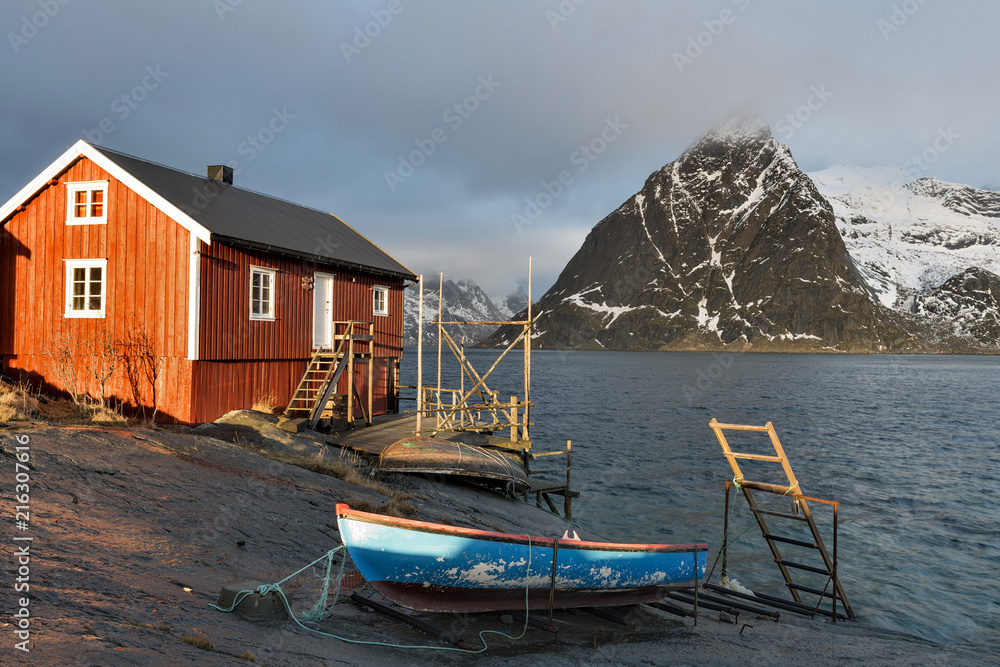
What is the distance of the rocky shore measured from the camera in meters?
6.95

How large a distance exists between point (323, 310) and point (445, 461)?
371 inches

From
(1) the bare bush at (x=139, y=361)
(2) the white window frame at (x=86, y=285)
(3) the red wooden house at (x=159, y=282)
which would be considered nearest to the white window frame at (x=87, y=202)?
(3) the red wooden house at (x=159, y=282)

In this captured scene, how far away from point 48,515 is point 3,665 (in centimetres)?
527

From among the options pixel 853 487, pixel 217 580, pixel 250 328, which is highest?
pixel 250 328

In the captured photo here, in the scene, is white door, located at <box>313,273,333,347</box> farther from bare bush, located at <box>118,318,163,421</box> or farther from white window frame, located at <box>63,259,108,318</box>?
white window frame, located at <box>63,259,108,318</box>

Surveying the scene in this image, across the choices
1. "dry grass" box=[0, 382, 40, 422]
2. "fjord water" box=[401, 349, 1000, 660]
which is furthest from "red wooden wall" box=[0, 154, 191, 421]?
"fjord water" box=[401, 349, 1000, 660]

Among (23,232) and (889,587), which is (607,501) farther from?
(23,232)

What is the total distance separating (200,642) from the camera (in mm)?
6770

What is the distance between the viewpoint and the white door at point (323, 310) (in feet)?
82.1

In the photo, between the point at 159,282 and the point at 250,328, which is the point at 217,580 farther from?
the point at 159,282

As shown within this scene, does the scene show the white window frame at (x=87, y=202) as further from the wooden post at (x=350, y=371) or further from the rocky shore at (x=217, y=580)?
the rocky shore at (x=217, y=580)

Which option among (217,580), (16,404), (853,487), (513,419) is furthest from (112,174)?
(853,487)

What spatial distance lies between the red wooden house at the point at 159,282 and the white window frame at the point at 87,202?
0.03 m

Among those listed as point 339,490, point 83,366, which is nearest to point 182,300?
point 83,366
